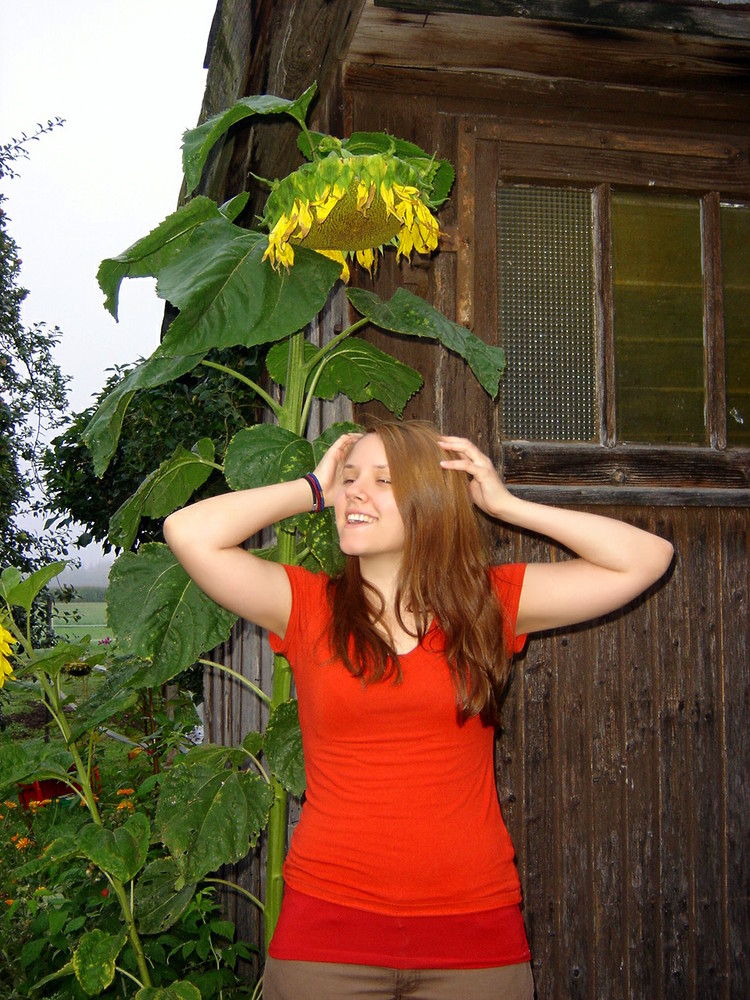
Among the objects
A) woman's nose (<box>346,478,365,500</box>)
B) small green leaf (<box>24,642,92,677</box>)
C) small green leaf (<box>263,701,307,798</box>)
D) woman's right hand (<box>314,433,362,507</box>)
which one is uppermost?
woman's right hand (<box>314,433,362,507</box>)

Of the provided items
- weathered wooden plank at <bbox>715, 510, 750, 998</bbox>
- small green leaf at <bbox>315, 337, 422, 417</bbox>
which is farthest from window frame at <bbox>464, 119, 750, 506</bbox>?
small green leaf at <bbox>315, 337, 422, 417</bbox>

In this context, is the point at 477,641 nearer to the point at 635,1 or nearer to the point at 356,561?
the point at 356,561

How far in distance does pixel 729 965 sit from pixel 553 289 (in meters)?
1.99

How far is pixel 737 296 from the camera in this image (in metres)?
3.14

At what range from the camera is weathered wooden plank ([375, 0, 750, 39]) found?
2.52 m

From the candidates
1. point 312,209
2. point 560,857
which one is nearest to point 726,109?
point 312,209

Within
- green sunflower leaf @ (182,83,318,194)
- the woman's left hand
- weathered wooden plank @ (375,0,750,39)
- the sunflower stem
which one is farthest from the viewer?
weathered wooden plank @ (375,0,750,39)

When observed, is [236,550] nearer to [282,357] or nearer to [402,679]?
[402,679]

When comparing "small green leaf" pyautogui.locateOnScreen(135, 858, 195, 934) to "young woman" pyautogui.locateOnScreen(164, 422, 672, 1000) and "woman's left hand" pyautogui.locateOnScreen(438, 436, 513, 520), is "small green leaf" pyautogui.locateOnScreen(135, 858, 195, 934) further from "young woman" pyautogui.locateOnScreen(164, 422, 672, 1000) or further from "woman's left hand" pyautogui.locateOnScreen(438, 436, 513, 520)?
"woman's left hand" pyautogui.locateOnScreen(438, 436, 513, 520)

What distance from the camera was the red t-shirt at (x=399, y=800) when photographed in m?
1.65

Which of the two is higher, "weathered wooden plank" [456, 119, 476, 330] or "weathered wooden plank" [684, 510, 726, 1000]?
"weathered wooden plank" [456, 119, 476, 330]

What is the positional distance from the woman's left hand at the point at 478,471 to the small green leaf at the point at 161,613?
1.97 ft

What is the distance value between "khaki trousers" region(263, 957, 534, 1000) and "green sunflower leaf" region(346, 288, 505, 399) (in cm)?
113

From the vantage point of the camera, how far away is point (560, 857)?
2.84 meters
